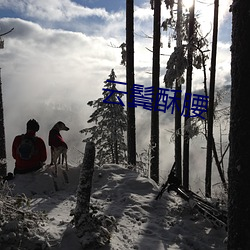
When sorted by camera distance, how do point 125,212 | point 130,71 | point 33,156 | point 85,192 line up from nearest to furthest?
1. point 85,192
2. point 125,212
3. point 33,156
4. point 130,71

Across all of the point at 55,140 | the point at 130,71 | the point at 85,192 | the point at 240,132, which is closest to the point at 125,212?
the point at 85,192

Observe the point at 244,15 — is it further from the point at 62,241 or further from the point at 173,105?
the point at 173,105

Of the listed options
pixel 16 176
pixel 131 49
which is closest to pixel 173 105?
pixel 131 49

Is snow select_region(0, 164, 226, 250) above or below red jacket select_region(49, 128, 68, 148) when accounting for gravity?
below

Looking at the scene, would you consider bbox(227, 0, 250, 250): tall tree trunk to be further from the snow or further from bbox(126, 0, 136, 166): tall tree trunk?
bbox(126, 0, 136, 166): tall tree trunk

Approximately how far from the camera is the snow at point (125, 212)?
582 centimetres

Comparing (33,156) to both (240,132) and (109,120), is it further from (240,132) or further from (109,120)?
(109,120)

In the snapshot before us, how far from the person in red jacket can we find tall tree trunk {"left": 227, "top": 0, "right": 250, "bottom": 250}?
20.7ft

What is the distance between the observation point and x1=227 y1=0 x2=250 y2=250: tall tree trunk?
4.29 m

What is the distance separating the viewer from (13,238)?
484 cm

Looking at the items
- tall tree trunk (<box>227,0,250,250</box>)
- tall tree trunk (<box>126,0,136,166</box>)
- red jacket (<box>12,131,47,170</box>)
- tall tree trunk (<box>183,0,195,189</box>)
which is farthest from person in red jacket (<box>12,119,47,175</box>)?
tall tree trunk (<box>183,0,195,189</box>)

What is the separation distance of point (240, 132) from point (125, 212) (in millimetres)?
3897

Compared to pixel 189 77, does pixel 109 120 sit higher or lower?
lower

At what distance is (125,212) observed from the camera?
7285mm
